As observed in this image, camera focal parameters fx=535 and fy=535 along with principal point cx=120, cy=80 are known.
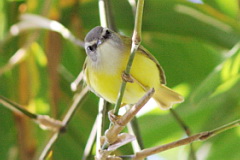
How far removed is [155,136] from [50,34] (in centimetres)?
35

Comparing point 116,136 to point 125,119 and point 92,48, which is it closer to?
point 125,119

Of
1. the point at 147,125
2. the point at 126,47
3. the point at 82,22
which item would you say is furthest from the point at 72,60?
the point at 126,47

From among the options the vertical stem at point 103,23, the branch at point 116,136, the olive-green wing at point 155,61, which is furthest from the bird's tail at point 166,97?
the branch at point 116,136

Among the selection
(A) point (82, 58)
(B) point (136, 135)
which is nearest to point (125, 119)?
(B) point (136, 135)

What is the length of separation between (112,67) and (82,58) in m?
0.45

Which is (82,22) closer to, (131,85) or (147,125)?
(147,125)

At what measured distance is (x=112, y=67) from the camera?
0.88 meters

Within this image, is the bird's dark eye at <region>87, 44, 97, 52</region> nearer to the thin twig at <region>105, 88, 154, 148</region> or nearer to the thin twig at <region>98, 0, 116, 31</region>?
the thin twig at <region>98, 0, 116, 31</region>

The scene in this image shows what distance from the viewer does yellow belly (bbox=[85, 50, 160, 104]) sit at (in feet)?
2.87

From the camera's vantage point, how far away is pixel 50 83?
3.97 feet

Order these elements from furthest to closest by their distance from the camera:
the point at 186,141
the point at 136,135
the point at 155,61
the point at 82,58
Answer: the point at 82,58
the point at 155,61
the point at 136,135
the point at 186,141

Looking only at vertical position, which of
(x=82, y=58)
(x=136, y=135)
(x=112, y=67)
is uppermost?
(x=82, y=58)

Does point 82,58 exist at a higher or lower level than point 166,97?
higher

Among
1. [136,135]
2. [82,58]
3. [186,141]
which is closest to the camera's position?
[186,141]
